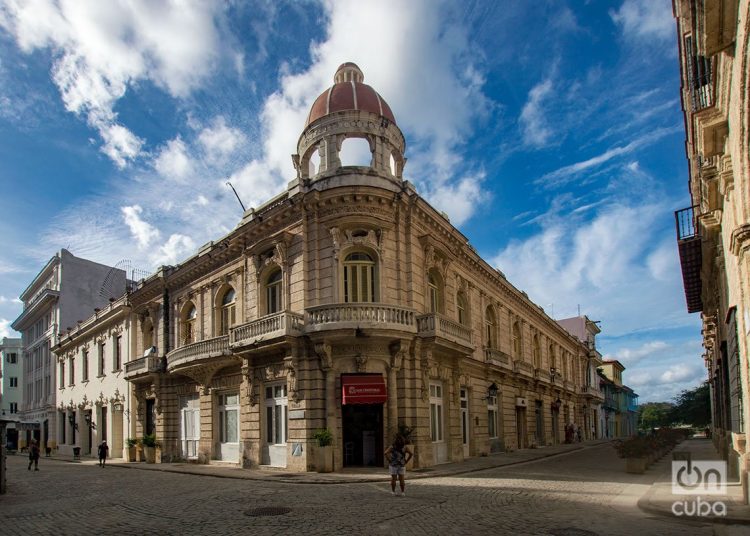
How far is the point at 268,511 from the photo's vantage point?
12.6 m

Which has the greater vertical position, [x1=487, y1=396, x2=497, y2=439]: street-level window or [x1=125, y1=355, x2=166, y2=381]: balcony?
[x1=125, y1=355, x2=166, y2=381]: balcony

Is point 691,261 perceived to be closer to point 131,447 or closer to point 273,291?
point 273,291

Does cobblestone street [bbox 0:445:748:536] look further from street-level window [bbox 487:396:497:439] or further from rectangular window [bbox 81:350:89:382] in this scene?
rectangular window [bbox 81:350:89:382]

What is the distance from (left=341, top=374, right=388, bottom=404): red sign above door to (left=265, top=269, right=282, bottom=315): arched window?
5098mm

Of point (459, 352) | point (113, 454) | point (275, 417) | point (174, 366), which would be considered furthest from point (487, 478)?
point (113, 454)

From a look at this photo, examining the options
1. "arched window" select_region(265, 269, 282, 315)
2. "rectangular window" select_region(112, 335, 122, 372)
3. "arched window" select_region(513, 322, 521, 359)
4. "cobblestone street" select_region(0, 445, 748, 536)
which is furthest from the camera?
"arched window" select_region(513, 322, 521, 359)

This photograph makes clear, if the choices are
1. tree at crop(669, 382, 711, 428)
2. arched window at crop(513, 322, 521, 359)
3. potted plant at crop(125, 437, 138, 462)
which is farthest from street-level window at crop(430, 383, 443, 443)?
tree at crop(669, 382, 711, 428)

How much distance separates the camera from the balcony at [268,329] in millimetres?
20594

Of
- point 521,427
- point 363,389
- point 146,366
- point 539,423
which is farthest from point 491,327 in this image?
point 146,366

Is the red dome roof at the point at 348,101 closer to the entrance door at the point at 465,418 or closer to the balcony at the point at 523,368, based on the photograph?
the entrance door at the point at 465,418

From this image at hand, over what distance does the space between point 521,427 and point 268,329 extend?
65.8 ft

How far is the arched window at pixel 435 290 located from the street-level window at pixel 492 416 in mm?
7136

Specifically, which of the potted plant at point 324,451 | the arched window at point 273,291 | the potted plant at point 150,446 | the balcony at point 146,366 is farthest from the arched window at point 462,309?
the potted plant at point 150,446

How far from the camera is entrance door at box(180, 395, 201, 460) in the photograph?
90.2ft
